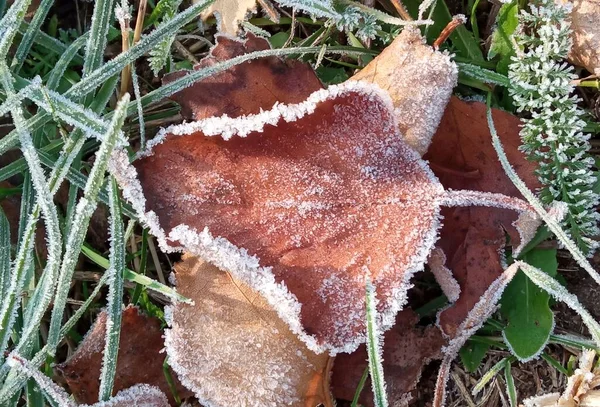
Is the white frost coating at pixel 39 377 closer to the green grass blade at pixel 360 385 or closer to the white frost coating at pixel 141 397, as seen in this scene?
the white frost coating at pixel 141 397

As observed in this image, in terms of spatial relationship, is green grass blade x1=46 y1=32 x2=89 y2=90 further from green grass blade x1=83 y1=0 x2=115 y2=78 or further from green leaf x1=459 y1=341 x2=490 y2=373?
green leaf x1=459 y1=341 x2=490 y2=373

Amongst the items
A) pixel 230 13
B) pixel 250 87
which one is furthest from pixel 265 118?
pixel 230 13

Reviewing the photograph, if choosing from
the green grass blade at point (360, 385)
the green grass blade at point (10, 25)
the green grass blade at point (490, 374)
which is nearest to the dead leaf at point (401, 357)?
the green grass blade at point (360, 385)

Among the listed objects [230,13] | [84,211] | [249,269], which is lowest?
[249,269]

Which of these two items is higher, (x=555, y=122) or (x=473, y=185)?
(x=555, y=122)

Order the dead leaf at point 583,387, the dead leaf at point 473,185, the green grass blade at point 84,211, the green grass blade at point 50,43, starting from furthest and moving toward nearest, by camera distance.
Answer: the green grass blade at point 50,43
the dead leaf at point 473,185
the dead leaf at point 583,387
the green grass blade at point 84,211

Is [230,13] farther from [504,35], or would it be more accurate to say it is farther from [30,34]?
[504,35]

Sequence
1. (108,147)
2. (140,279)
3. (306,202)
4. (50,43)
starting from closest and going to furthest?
(108,147), (306,202), (140,279), (50,43)
